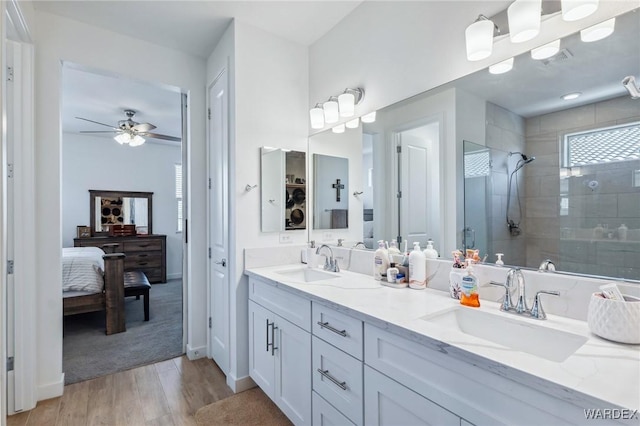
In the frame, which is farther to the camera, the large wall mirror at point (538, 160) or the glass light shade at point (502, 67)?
the glass light shade at point (502, 67)

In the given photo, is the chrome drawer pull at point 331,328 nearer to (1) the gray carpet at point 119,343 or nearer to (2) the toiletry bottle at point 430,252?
(2) the toiletry bottle at point 430,252

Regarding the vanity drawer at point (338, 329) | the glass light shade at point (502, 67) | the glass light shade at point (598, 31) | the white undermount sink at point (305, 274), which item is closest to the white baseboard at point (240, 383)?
the white undermount sink at point (305, 274)

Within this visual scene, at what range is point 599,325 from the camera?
0.97 m

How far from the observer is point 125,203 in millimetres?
5633

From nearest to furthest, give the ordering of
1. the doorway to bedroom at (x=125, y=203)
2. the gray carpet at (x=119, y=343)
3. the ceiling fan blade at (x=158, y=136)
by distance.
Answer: the gray carpet at (x=119, y=343) → the doorway to bedroom at (x=125, y=203) → the ceiling fan blade at (x=158, y=136)

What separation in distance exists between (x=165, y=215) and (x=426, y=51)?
5.64 m

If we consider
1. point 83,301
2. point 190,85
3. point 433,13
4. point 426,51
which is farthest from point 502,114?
point 83,301

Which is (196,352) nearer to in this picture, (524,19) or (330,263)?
(330,263)

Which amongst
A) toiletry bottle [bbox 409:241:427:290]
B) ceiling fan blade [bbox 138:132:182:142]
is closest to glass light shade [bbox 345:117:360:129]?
toiletry bottle [bbox 409:241:427:290]

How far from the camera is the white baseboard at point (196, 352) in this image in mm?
2678

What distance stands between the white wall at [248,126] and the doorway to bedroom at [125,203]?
0.86m

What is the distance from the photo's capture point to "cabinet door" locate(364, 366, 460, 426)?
989 mm

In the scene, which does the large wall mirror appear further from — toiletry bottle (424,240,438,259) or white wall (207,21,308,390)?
white wall (207,21,308,390)

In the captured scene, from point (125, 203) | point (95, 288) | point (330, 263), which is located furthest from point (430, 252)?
point (125, 203)
